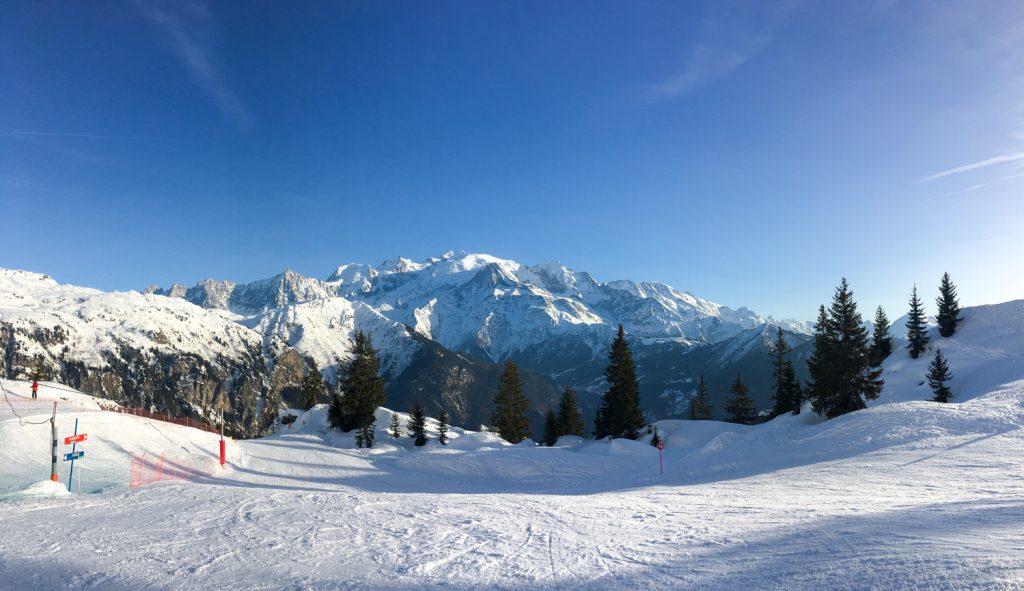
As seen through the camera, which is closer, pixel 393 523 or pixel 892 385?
pixel 393 523

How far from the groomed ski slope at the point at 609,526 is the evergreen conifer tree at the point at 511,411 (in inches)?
1310

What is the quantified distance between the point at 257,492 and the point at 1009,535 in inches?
772

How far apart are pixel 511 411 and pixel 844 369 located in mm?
36060

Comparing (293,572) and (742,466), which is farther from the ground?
(293,572)

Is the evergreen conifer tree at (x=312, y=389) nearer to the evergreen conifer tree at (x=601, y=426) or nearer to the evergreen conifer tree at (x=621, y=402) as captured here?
the evergreen conifer tree at (x=601, y=426)

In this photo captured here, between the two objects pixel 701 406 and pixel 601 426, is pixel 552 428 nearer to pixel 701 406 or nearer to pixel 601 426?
pixel 601 426

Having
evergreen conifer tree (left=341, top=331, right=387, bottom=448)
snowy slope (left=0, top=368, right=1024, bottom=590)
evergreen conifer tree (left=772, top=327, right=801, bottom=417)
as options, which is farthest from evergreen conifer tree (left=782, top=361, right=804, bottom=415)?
evergreen conifer tree (left=341, top=331, right=387, bottom=448)

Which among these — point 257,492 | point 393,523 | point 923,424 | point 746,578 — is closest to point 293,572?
point 393,523

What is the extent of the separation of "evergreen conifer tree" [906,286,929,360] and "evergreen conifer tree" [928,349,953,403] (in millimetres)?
10642

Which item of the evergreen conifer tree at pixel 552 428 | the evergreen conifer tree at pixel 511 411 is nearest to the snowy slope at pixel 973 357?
the evergreen conifer tree at pixel 552 428

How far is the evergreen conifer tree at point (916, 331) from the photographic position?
56500 millimetres

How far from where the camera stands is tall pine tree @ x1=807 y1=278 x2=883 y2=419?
38.0 metres

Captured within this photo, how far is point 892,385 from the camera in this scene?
50.5 m

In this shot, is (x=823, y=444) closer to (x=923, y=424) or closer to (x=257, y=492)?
(x=923, y=424)
